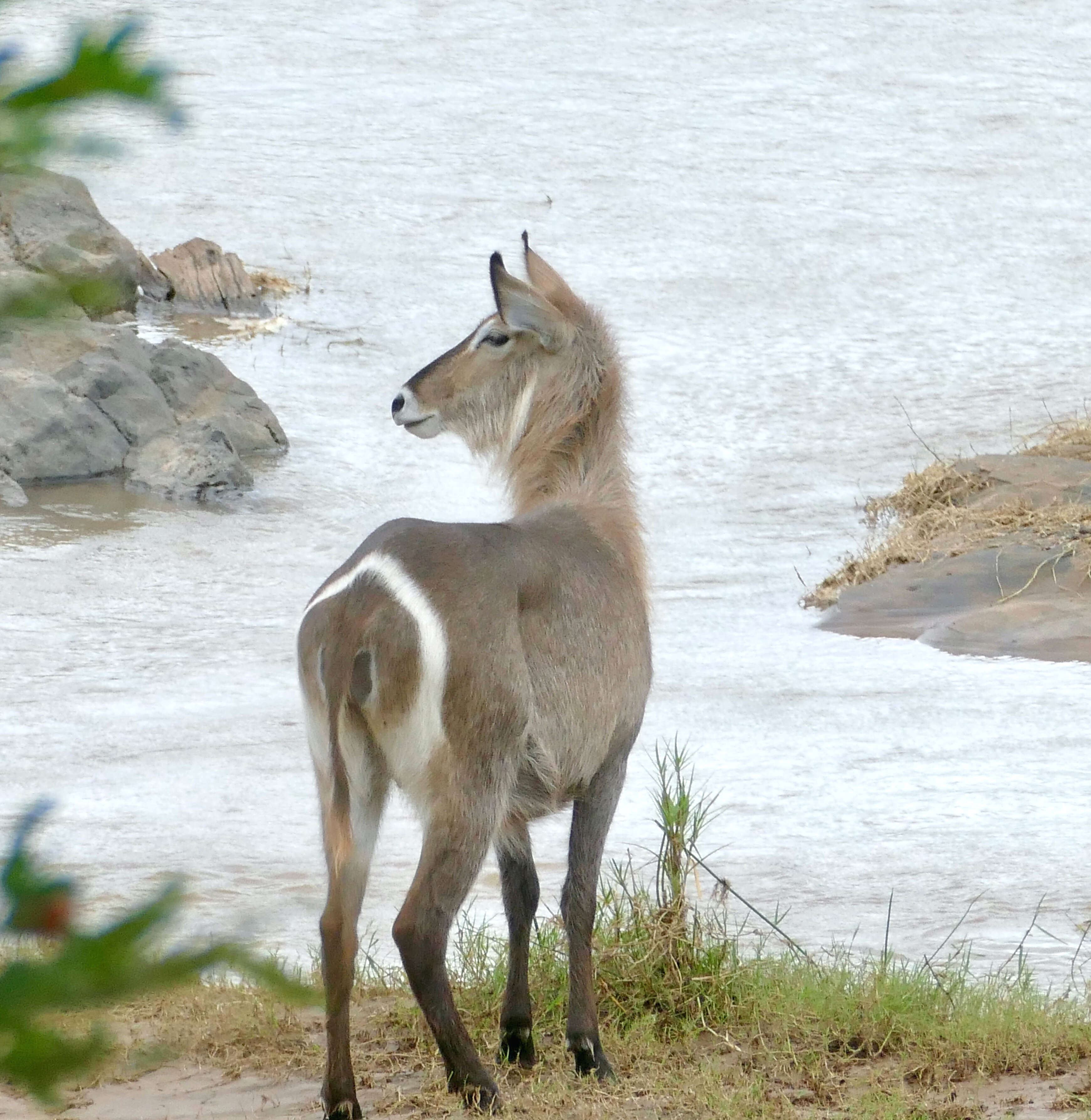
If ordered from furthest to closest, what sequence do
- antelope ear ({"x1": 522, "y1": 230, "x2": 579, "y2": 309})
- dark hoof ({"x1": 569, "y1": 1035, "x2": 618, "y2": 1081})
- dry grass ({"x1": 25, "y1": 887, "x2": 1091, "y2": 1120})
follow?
antelope ear ({"x1": 522, "y1": 230, "x2": 579, "y2": 309}) < dark hoof ({"x1": 569, "y1": 1035, "x2": 618, "y2": 1081}) < dry grass ({"x1": 25, "y1": 887, "x2": 1091, "y2": 1120})

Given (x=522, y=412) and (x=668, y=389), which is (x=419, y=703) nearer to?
(x=522, y=412)

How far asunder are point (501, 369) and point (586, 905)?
5.59ft

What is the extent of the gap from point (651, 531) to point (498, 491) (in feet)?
4.11

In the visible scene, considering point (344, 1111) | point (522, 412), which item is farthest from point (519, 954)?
point (522, 412)

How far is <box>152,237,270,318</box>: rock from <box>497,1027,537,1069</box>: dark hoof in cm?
1190

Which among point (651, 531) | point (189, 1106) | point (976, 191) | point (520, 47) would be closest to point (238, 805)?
point (189, 1106)

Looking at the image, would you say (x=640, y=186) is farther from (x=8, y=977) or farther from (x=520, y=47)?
(x=8, y=977)

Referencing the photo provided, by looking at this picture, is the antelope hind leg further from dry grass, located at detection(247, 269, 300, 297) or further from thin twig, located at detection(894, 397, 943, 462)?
Result: dry grass, located at detection(247, 269, 300, 297)

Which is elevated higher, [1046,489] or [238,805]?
[1046,489]

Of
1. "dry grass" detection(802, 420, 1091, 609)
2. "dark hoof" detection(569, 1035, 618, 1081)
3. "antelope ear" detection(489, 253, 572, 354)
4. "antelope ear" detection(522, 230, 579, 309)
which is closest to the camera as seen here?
"dark hoof" detection(569, 1035, 618, 1081)

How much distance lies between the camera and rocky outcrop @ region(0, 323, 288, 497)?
38.0ft

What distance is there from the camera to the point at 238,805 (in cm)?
680

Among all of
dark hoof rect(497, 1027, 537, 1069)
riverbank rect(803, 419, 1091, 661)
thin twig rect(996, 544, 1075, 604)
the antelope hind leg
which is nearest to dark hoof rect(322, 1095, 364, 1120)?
the antelope hind leg

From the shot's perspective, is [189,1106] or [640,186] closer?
[189,1106]
